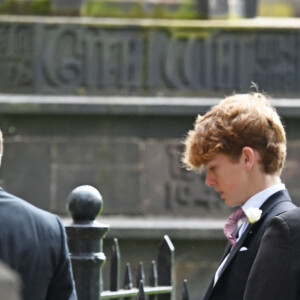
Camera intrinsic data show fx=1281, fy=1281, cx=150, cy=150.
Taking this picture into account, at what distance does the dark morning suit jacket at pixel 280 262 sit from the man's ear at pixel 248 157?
628mm

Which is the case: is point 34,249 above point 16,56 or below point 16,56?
above

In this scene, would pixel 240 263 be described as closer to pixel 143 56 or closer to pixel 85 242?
pixel 85 242

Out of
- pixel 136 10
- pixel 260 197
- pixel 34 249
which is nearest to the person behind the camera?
pixel 34 249

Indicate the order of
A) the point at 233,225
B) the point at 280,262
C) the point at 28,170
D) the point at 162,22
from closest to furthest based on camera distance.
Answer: the point at 280,262 < the point at 233,225 < the point at 28,170 < the point at 162,22

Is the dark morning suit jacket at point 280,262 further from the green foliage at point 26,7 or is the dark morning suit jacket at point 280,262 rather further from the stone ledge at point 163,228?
the green foliage at point 26,7

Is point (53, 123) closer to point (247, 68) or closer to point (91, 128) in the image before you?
point (91, 128)

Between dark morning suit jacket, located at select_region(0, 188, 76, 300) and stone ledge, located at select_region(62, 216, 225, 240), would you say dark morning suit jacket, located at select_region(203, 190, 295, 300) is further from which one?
stone ledge, located at select_region(62, 216, 225, 240)

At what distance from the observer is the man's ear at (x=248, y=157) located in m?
3.58

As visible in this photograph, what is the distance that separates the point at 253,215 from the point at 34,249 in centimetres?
61

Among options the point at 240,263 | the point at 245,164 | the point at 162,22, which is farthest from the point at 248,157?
the point at 162,22

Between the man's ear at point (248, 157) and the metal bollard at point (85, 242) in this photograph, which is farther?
the metal bollard at point (85, 242)

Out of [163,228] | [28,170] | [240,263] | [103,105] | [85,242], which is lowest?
[163,228]

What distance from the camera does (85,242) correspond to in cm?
417

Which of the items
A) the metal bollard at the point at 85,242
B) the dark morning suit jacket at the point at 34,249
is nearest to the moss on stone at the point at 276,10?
the metal bollard at the point at 85,242
